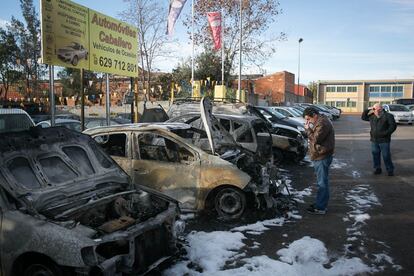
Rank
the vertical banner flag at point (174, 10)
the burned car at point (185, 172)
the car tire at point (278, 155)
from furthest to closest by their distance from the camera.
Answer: the vertical banner flag at point (174, 10), the car tire at point (278, 155), the burned car at point (185, 172)

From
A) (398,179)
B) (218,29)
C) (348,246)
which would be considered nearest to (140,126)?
(348,246)

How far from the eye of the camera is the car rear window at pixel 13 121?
911 cm

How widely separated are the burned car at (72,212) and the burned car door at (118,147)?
5.06 feet

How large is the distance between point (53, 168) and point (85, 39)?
19.0ft

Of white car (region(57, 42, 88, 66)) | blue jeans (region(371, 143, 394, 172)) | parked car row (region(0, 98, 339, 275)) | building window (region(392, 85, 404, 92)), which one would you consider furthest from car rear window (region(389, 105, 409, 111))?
building window (region(392, 85, 404, 92))

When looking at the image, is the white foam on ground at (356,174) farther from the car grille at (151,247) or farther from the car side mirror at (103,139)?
the car grille at (151,247)

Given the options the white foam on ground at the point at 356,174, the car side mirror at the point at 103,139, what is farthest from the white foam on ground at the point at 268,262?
the white foam on ground at the point at 356,174

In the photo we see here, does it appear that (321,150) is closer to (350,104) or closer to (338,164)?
(338,164)

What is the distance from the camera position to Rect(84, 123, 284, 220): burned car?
21.9 feet

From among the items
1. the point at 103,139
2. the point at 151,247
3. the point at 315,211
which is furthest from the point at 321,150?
the point at 151,247

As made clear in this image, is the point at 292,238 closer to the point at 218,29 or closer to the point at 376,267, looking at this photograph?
the point at 376,267

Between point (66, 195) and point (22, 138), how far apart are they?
0.81 m

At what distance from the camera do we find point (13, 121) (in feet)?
30.3

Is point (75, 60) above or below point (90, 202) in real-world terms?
above
